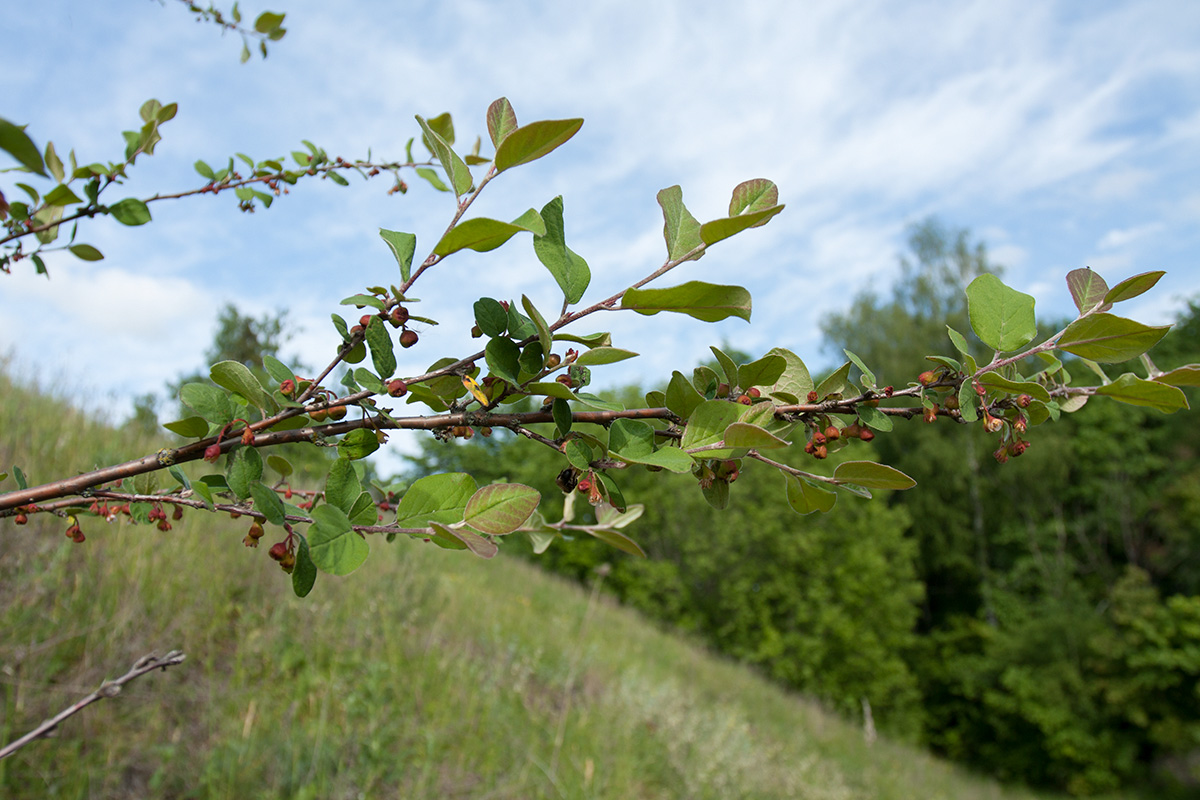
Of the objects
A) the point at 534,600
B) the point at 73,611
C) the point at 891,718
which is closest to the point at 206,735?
the point at 73,611

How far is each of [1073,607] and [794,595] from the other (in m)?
6.51

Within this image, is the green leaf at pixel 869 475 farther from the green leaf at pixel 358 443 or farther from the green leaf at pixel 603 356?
the green leaf at pixel 358 443

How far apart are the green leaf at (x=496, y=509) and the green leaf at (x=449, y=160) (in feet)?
0.79

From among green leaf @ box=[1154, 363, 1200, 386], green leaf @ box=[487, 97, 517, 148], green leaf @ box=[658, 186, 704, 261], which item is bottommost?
green leaf @ box=[1154, 363, 1200, 386]

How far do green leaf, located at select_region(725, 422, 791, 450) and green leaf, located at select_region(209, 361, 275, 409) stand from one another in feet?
1.21

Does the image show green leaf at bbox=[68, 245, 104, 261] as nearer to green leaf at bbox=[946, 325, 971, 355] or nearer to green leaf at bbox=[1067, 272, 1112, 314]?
green leaf at bbox=[946, 325, 971, 355]

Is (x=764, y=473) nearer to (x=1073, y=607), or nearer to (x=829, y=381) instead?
(x=1073, y=607)

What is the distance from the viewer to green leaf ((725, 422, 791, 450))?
18.6 inches

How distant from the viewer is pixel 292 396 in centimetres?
55

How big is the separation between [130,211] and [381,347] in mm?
558

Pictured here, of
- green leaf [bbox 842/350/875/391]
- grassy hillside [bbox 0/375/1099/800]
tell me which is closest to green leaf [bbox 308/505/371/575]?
green leaf [bbox 842/350/875/391]

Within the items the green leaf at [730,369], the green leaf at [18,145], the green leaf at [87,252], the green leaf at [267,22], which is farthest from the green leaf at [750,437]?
the green leaf at [267,22]

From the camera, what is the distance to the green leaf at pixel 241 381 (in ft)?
1.68

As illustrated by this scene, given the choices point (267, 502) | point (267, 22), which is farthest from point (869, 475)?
point (267, 22)
